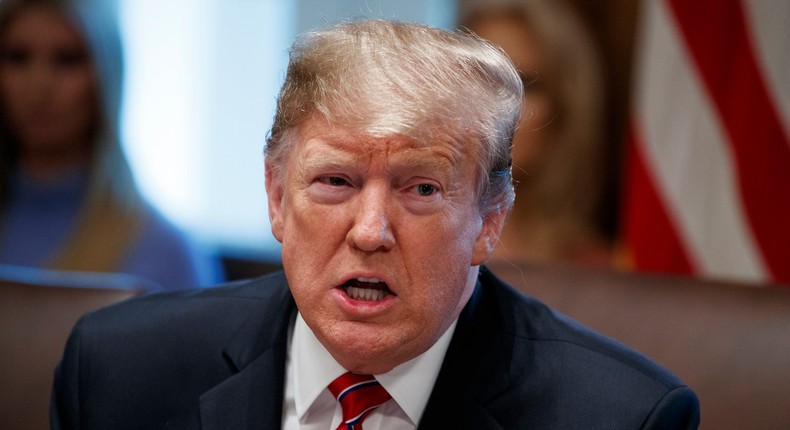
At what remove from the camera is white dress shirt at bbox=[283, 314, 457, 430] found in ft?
5.79

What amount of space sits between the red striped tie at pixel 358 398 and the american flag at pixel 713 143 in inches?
74.8

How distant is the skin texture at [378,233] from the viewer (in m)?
1.57

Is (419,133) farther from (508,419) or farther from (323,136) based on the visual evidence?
(508,419)

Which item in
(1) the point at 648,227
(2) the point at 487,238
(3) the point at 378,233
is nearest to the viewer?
(3) the point at 378,233

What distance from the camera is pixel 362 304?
1.60 meters

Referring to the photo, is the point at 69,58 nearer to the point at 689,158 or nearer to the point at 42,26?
the point at 42,26

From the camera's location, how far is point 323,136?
1.60m

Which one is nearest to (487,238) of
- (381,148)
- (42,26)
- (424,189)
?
(424,189)

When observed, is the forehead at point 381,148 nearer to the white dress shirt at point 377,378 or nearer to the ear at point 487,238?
the ear at point 487,238

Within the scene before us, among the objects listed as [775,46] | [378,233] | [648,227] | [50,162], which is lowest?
[648,227]

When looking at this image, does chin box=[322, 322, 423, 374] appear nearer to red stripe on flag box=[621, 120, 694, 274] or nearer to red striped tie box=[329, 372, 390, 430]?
red striped tie box=[329, 372, 390, 430]

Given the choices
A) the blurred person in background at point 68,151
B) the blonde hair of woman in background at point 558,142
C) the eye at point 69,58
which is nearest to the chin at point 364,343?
the blurred person in background at point 68,151

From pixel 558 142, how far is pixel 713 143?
76 cm

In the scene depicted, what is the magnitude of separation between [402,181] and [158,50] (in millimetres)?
3475
